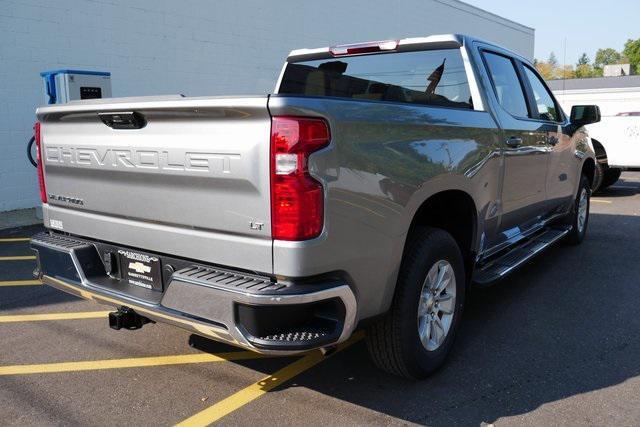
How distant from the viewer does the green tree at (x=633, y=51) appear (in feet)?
300

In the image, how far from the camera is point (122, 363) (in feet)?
12.2

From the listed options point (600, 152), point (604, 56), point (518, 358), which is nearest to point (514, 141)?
point (518, 358)

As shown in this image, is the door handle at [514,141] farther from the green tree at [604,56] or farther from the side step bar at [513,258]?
the green tree at [604,56]

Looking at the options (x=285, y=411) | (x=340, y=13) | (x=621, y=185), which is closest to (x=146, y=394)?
(x=285, y=411)

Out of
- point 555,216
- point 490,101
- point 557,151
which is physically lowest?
point 555,216

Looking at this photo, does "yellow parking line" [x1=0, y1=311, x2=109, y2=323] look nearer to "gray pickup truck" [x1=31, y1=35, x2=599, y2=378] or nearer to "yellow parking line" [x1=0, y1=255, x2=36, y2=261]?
"gray pickup truck" [x1=31, y1=35, x2=599, y2=378]

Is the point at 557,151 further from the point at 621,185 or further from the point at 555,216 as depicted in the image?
the point at 621,185

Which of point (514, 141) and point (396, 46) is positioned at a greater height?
point (396, 46)

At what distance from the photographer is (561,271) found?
18.7 ft

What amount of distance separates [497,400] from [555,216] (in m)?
3.12

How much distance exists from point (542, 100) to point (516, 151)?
139 centimetres

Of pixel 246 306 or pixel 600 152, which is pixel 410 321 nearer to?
pixel 246 306

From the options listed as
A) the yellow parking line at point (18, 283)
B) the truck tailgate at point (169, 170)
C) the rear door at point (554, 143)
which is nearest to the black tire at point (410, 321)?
the truck tailgate at point (169, 170)

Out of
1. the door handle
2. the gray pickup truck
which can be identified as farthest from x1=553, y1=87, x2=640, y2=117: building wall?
the gray pickup truck
